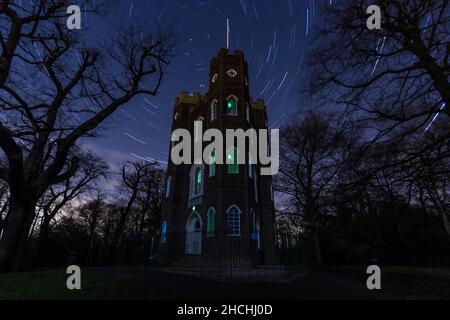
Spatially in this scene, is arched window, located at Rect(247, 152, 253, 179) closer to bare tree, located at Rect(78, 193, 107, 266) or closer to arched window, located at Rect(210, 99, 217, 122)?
arched window, located at Rect(210, 99, 217, 122)

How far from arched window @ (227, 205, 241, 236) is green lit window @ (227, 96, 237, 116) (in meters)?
9.18

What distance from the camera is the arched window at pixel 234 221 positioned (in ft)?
61.3

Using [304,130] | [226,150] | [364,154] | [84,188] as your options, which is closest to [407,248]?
[304,130]

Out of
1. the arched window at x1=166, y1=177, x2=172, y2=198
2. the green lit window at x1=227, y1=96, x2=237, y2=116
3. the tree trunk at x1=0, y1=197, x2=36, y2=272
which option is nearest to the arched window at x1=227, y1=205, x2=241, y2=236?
the green lit window at x1=227, y1=96, x2=237, y2=116

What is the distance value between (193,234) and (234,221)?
17.1 ft

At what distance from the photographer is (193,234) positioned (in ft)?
72.9

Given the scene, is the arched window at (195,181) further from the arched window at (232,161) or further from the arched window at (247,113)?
the arched window at (247,113)

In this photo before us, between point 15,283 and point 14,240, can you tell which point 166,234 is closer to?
point 14,240

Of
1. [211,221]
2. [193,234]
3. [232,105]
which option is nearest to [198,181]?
[193,234]

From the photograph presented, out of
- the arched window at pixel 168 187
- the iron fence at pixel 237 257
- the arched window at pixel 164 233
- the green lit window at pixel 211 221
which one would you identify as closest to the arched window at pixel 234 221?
the iron fence at pixel 237 257

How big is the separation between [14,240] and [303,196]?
23.5m

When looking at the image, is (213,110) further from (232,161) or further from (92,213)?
(92,213)

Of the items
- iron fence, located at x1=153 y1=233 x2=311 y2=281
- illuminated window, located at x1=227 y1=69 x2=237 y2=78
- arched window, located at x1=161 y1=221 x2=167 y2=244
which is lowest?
iron fence, located at x1=153 y1=233 x2=311 y2=281

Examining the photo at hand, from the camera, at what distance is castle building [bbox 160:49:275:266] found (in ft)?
61.3
